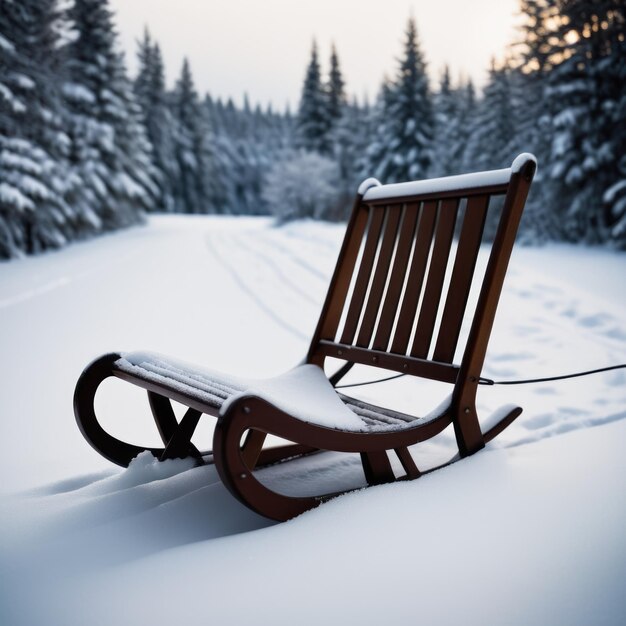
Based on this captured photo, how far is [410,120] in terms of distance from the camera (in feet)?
82.6

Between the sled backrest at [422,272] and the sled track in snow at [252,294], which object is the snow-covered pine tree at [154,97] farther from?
the sled backrest at [422,272]

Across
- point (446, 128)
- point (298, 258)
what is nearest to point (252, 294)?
point (298, 258)

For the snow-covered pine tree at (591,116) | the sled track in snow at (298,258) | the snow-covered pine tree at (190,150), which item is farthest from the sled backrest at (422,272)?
the snow-covered pine tree at (190,150)

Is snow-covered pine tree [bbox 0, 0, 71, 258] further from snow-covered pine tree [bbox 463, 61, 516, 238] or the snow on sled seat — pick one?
snow-covered pine tree [bbox 463, 61, 516, 238]

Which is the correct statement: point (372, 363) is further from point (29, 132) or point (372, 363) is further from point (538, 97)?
point (538, 97)

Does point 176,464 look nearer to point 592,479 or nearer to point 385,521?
point 385,521

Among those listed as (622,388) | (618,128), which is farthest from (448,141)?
(622,388)

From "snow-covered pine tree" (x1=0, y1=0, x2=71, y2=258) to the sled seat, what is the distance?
9.67 metres

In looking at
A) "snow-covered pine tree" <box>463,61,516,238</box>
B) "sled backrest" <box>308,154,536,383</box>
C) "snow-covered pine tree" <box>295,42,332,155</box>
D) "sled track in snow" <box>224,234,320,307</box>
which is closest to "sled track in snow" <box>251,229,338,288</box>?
"sled track in snow" <box>224,234,320,307</box>

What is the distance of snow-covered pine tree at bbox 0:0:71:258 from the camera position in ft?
34.7

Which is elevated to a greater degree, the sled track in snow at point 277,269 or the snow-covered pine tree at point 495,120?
the snow-covered pine tree at point 495,120

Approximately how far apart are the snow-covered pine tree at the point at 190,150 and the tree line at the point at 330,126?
4.80 meters

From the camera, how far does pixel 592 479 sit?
6.73 feet

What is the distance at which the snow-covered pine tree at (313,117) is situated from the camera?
111 ft
